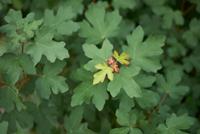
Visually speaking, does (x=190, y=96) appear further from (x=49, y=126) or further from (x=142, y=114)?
(x=49, y=126)

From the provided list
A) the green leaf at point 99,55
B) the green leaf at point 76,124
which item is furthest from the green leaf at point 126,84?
the green leaf at point 76,124

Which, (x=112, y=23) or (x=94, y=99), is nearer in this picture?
(x=94, y=99)

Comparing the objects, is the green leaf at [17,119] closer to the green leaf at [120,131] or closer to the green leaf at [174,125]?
the green leaf at [120,131]

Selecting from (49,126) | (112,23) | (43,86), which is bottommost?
(49,126)

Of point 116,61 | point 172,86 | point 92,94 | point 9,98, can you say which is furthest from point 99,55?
point 172,86

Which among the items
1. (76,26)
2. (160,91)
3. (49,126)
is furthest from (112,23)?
(49,126)

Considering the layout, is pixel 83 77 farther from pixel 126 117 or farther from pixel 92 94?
pixel 126 117
